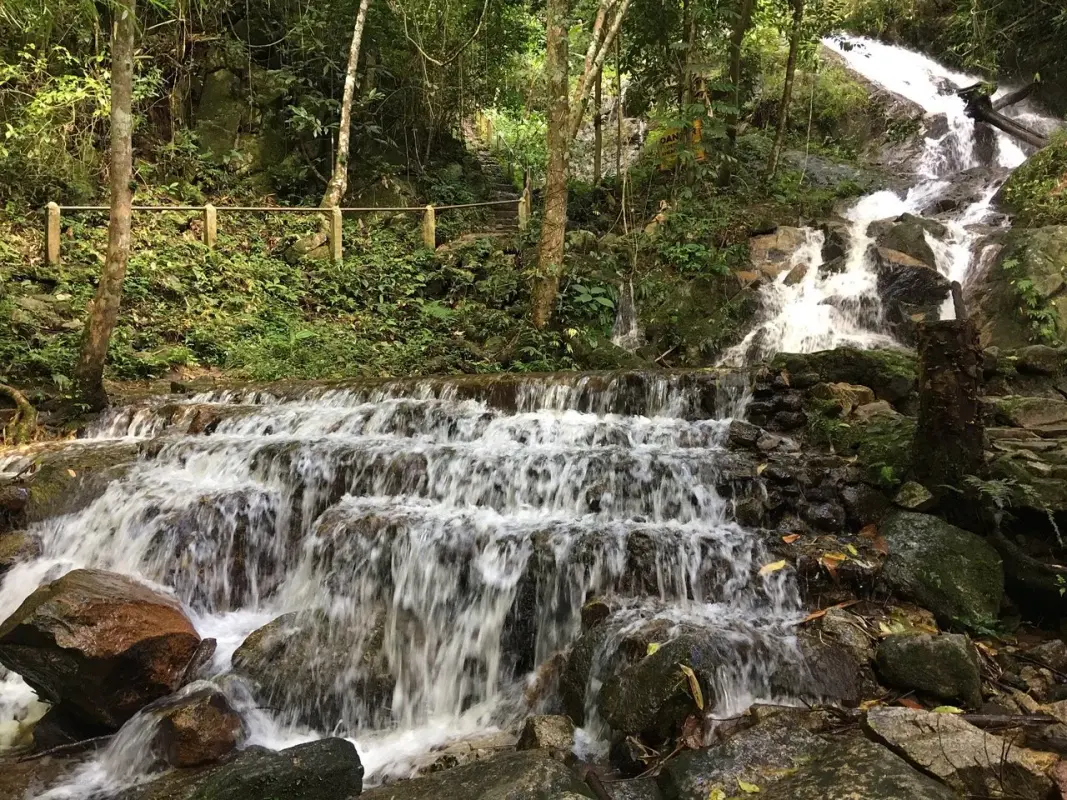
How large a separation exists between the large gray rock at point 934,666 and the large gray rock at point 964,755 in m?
0.68

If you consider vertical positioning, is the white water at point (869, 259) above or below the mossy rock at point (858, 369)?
above

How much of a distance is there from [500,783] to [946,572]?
345 cm

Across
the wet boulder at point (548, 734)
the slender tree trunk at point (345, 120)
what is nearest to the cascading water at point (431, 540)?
the wet boulder at point (548, 734)

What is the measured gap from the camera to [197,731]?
404 cm

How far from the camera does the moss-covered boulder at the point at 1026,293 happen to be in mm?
8797

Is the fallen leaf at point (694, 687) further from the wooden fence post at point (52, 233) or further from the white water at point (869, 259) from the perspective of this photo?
the wooden fence post at point (52, 233)

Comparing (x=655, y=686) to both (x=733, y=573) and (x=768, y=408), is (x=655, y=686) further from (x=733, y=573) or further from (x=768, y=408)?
(x=768, y=408)

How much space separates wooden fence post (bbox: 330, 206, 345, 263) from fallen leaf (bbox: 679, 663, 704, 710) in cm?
1246

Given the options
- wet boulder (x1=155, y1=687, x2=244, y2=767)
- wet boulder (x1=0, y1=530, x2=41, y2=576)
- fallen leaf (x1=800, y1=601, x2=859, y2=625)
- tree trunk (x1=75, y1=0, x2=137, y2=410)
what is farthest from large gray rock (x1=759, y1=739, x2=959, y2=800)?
tree trunk (x1=75, y1=0, x2=137, y2=410)

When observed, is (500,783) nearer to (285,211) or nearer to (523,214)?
(285,211)

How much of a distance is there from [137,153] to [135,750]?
599 inches

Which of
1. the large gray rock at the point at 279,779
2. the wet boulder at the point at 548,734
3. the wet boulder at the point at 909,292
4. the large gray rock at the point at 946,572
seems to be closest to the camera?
the large gray rock at the point at 279,779

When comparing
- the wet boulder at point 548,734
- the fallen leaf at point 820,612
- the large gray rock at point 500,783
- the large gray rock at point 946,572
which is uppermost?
the large gray rock at point 946,572

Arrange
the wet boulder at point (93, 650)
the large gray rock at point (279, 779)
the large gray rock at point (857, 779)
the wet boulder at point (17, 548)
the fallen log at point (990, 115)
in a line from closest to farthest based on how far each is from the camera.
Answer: the large gray rock at point (857, 779) → the large gray rock at point (279, 779) → the wet boulder at point (93, 650) → the wet boulder at point (17, 548) → the fallen log at point (990, 115)
